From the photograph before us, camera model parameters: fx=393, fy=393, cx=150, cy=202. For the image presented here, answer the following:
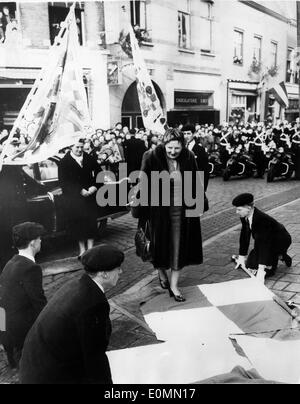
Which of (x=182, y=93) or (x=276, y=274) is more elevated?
(x=182, y=93)

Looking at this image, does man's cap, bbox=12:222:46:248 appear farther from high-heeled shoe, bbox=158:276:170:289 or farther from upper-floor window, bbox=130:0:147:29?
upper-floor window, bbox=130:0:147:29

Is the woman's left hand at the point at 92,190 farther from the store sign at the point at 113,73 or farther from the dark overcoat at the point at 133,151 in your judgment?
the dark overcoat at the point at 133,151

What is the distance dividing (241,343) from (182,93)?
6.63 meters

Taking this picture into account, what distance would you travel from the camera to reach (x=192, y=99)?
30.1ft

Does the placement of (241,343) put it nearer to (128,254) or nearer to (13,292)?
(13,292)

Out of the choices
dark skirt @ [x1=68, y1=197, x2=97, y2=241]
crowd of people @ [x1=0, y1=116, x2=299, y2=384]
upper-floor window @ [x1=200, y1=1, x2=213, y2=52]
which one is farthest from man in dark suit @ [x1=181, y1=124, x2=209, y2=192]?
upper-floor window @ [x1=200, y1=1, x2=213, y2=52]

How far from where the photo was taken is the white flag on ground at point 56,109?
4.34 metres

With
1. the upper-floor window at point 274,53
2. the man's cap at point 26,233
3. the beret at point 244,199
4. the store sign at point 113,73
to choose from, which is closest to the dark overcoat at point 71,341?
the man's cap at point 26,233

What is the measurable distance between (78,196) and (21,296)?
90.0 inches

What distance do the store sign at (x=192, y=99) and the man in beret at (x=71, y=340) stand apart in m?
7.23

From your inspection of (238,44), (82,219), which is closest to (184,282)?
(82,219)
